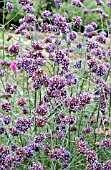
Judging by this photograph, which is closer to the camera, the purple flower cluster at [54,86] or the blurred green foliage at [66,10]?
the purple flower cluster at [54,86]

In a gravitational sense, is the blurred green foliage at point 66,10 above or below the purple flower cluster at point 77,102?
below

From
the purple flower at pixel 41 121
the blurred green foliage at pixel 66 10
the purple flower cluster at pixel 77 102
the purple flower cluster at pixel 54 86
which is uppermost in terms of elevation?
the purple flower cluster at pixel 54 86

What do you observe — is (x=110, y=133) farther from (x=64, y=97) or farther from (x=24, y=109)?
(x=24, y=109)

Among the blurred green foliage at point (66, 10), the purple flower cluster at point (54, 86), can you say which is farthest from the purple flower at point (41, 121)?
the blurred green foliage at point (66, 10)

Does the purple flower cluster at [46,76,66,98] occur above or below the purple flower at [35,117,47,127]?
above

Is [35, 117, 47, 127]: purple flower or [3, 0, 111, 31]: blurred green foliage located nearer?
[35, 117, 47, 127]: purple flower

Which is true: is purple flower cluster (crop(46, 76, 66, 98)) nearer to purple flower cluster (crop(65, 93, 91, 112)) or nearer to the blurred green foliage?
purple flower cluster (crop(65, 93, 91, 112))

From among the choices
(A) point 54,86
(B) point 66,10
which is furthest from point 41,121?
(B) point 66,10

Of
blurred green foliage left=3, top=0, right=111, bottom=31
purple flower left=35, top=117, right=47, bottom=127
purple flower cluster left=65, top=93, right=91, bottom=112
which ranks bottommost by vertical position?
blurred green foliage left=3, top=0, right=111, bottom=31

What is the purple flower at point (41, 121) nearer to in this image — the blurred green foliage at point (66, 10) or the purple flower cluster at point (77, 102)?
the purple flower cluster at point (77, 102)

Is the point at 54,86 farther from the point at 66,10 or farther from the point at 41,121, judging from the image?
the point at 66,10

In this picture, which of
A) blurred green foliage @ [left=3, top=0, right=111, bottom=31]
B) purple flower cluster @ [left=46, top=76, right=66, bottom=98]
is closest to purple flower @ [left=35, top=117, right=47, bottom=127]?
purple flower cluster @ [left=46, top=76, right=66, bottom=98]
